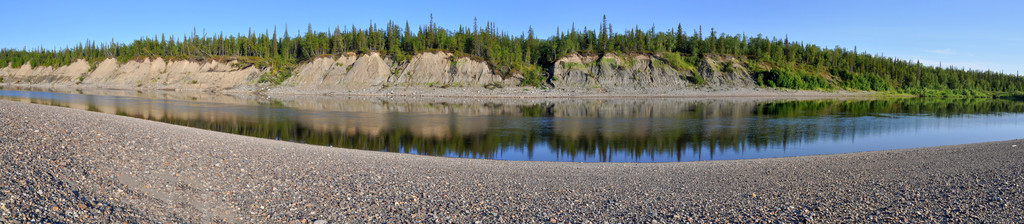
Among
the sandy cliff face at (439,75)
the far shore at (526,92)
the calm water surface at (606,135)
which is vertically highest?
the sandy cliff face at (439,75)

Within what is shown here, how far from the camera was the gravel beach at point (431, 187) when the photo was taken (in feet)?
27.7

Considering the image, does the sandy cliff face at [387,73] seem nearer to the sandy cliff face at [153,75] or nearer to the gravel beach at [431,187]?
the sandy cliff face at [153,75]

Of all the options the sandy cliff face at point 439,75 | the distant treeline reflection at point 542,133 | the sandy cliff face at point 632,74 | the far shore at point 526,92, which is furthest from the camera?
the sandy cliff face at point 632,74

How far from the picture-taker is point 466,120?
36.7m

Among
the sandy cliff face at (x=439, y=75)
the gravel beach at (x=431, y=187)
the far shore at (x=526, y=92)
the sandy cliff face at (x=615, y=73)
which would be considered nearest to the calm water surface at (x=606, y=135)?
the gravel beach at (x=431, y=187)

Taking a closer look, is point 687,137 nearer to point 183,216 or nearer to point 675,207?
point 675,207

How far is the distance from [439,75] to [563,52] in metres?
29.8

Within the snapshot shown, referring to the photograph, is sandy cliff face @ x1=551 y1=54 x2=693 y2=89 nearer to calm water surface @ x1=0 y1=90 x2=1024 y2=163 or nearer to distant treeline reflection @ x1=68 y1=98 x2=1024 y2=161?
distant treeline reflection @ x1=68 y1=98 x2=1024 y2=161

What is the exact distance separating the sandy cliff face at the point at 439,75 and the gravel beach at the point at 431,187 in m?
79.5

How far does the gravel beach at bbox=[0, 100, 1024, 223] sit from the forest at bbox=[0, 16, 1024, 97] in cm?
8180

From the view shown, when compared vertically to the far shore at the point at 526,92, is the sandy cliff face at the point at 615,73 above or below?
above

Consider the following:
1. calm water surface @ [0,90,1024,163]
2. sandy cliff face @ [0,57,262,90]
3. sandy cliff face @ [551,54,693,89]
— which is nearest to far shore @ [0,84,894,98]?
sandy cliff face @ [551,54,693,89]

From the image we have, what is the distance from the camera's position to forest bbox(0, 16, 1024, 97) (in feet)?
360

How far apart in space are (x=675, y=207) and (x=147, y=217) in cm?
872
